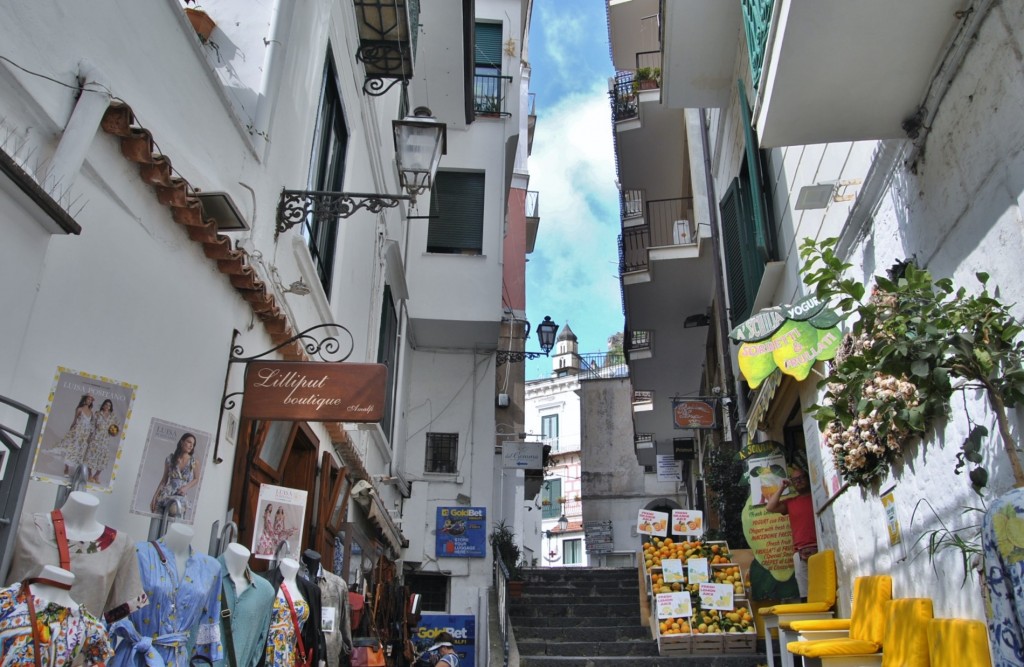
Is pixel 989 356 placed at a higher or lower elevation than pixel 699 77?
lower

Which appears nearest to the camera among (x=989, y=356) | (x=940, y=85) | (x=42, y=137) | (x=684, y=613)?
(x=42, y=137)

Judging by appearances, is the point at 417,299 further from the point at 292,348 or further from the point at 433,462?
the point at 292,348

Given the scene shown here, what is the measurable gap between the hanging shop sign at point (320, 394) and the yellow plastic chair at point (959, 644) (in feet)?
10.3

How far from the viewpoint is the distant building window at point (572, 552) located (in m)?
39.7

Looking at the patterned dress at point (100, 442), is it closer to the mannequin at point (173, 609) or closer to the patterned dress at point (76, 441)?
the patterned dress at point (76, 441)

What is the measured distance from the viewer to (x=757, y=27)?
5074 millimetres

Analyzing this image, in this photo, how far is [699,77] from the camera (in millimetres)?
9727

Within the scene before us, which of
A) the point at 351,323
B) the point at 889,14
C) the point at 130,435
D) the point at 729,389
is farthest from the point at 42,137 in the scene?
the point at 729,389

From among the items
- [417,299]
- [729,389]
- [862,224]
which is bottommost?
[862,224]

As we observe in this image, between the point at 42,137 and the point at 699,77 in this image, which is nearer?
the point at 42,137

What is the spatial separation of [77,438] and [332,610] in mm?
3237

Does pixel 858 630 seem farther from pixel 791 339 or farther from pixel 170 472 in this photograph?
pixel 170 472

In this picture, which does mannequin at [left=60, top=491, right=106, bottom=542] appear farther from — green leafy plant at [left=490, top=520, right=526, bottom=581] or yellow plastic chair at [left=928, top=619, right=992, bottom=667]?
green leafy plant at [left=490, top=520, right=526, bottom=581]

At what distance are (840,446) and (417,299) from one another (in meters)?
9.85
